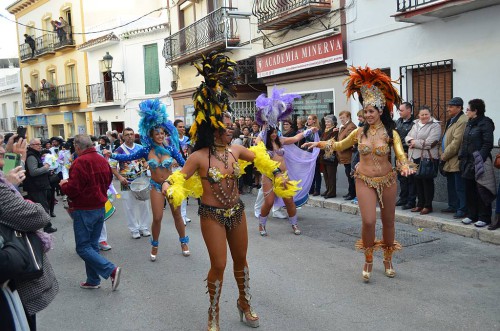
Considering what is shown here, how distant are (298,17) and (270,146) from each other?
621 centimetres

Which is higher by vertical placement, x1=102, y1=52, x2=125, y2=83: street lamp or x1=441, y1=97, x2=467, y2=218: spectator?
x1=102, y1=52, x2=125, y2=83: street lamp

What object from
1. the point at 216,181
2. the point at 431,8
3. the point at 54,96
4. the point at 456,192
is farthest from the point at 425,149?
the point at 54,96

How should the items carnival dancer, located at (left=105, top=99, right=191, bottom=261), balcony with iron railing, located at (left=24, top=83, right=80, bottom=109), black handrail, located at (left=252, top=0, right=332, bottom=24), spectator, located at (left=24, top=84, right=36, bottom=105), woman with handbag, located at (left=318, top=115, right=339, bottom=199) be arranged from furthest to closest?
spectator, located at (left=24, top=84, right=36, bottom=105) < balcony with iron railing, located at (left=24, top=83, right=80, bottom=109) < black handrail, located at (left=252, top=0, right=332, bottom=24) < woman with handbag, located at (left=318, top=115, right=339, bottom=199) < carnival dancer, located at (left=105, top=99, right=191, bottom=261)

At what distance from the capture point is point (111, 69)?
25156 millimetres

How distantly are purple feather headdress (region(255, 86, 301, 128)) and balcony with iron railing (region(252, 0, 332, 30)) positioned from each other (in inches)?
200

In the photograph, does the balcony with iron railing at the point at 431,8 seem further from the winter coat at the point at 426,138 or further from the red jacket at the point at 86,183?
the red jacket at the point at 86,183

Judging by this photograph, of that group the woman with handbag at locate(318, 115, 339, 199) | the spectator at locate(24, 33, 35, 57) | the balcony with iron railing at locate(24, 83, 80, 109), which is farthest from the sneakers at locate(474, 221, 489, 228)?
the spectator at locate(24, 33, 35, 57)

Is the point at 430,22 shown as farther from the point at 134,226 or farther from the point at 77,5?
the point at 77,5

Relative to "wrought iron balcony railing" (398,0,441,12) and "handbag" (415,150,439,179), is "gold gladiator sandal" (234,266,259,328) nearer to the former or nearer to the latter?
"handbag" (415,150,439,179)

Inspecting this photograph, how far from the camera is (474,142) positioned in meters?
7.15

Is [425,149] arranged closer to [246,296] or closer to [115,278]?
[246,296]

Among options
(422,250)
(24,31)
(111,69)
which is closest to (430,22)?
(422,250)

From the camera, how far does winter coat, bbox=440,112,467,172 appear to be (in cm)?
756

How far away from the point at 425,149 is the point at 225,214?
503 centimetres
